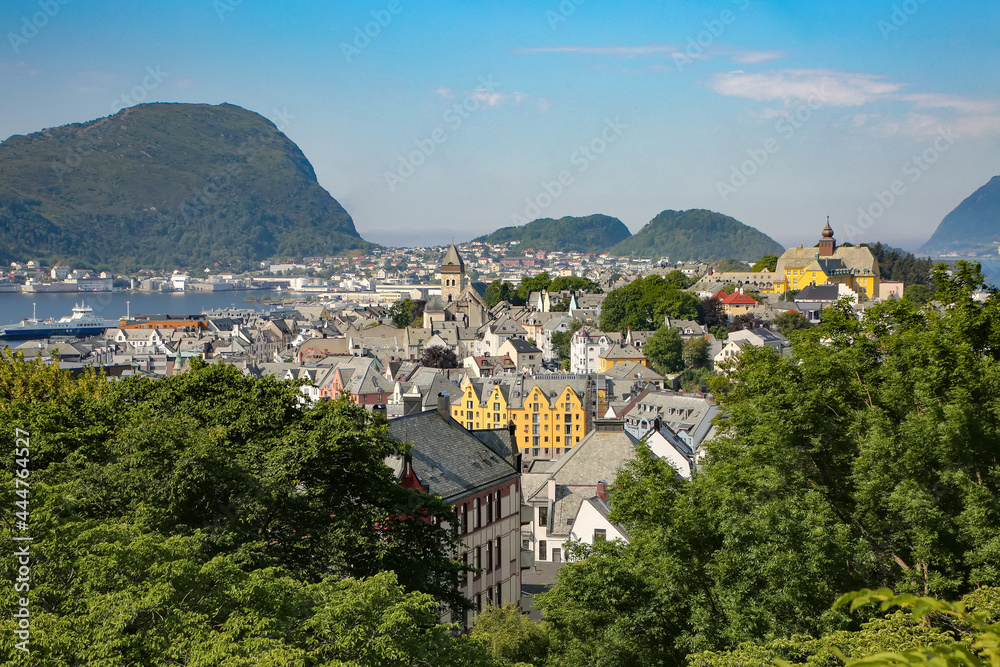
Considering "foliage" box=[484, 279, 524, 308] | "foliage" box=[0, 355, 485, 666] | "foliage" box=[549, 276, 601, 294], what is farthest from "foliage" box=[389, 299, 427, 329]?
"foliage" box=[0, 355, 485, 666]

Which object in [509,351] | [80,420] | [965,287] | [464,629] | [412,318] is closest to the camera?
[80,420]

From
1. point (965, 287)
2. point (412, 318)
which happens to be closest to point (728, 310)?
point (412, 318)

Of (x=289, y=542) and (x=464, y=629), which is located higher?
(x=289, y=542)

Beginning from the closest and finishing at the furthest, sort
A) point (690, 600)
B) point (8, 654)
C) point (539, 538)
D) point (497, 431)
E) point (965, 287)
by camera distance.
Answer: point (8, 654) → point (690, 600) → point (965, 287) → point (497, 431) → point (539, 538)

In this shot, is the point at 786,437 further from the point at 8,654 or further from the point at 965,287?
the point at 8,654

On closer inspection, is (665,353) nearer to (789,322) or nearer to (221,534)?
(789,322)

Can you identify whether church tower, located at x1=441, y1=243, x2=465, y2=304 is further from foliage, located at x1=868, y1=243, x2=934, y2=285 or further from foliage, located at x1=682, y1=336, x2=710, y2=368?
foliage, located at x1=682, y1=336, x2=710, y2=368

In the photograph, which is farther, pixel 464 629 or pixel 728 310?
pixel 728 310
